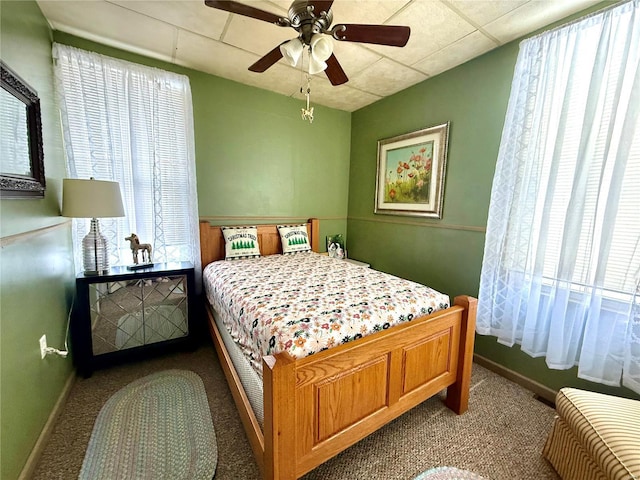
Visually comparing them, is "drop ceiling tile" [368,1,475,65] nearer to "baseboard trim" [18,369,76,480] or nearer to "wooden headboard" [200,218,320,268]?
"wooden headboard" [200,218,320,268]

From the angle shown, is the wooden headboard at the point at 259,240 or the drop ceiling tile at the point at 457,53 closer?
the drop ceiling tile at the point at 457,53

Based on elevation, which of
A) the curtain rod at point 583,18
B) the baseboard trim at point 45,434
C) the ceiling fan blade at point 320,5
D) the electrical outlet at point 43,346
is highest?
the curtain rod at point 583,18

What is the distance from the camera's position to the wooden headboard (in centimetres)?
282

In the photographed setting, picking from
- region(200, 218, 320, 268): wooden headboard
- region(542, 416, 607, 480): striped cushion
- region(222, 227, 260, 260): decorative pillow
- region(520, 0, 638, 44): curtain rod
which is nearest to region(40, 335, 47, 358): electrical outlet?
region(200, 218, 320, 268): wooden headboard

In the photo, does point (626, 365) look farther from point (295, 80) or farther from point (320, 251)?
point (295, 80)

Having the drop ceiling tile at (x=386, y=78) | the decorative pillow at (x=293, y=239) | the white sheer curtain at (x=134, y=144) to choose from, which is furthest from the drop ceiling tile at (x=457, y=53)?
the white sheer curtain at (x=134, y=144)

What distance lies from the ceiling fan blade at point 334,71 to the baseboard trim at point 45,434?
9.08 feet

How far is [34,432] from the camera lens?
1363 millimetres

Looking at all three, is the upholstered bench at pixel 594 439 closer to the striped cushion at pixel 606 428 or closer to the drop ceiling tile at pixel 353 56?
the striped cushion at pixel 606 428

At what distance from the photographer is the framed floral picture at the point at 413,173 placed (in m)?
2.62

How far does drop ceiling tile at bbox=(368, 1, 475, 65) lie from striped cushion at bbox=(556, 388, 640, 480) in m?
2.48

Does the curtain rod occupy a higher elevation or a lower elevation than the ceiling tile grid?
lower

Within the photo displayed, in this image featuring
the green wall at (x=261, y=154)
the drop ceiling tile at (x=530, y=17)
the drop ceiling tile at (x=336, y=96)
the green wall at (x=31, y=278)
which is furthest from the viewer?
the drop ceiling tile at (x=336, y=96)

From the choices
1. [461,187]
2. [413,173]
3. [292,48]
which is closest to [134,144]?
[292,48]
